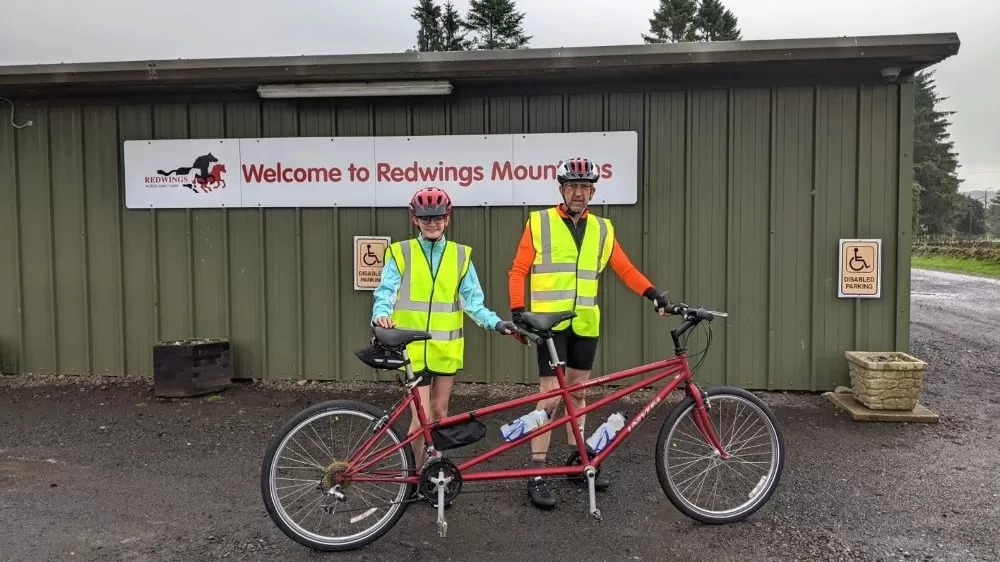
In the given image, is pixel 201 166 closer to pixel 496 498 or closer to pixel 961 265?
pixel 496 498

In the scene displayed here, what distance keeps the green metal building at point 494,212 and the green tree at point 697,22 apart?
41.0 meters

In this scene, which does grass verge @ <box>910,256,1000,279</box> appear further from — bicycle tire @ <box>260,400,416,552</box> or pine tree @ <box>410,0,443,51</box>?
pine tree @ <box>410,0,443,51</box>

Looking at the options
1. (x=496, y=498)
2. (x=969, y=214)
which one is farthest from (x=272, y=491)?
(x=969, y=214)

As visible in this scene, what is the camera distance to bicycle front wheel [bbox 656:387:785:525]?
11.1ft

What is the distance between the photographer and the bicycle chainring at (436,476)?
A: 3135 millimetres

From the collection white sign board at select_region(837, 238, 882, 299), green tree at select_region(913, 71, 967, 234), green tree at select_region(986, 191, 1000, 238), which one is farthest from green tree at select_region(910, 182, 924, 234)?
white sign board at select_region(837, 238, 882, 299)

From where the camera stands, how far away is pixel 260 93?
601cm

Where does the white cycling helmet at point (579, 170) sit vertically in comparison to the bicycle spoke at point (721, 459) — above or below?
above

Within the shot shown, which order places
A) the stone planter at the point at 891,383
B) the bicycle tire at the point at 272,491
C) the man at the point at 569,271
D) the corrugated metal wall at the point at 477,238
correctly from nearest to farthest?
the bicycle tire at the point at 272,491 < the man at the point at 569,271 < the stone planter at the point at 891,383 < the corrugated metal wall at the point at 477,238

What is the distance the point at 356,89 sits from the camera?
5.88 meters

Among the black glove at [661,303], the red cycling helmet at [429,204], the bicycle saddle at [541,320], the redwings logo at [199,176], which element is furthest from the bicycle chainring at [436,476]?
the redwings logo at [199,176]

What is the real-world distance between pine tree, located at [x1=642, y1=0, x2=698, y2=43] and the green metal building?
4067 cm

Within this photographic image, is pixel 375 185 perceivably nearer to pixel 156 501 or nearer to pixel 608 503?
pixel 156 501

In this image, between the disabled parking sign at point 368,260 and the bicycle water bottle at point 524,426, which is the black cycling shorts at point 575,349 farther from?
the disabled parking sign at point 368,260
